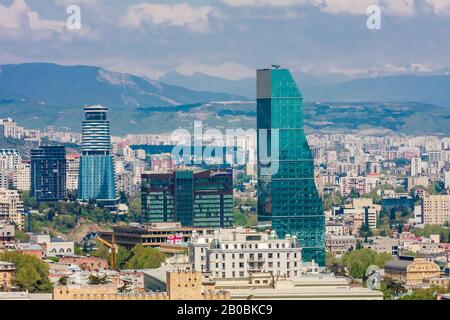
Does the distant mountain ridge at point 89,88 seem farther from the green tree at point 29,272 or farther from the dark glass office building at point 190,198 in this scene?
the green tree at point 29,272

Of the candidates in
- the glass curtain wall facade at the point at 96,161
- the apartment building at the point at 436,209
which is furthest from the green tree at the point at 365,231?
the glass curtain wall facade at the point at 96,161

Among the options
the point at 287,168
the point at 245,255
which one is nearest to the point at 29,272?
the point at 245,255

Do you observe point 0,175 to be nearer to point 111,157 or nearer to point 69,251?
point 111,157

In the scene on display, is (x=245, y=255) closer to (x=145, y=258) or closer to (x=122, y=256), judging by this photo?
(x=145, y=258)

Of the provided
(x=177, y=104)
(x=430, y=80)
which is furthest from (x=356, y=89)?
(x=177, y=104)

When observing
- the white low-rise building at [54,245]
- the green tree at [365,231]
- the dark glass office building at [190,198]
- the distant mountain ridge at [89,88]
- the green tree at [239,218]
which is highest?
the distant mountain ridge at [89,88]

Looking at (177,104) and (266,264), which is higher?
(177,104)
